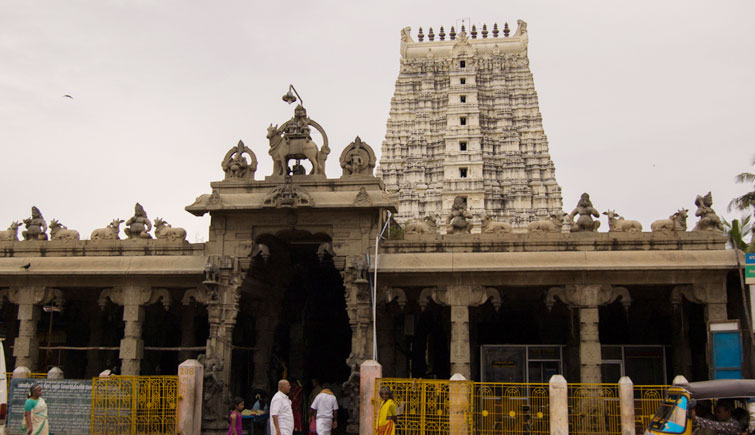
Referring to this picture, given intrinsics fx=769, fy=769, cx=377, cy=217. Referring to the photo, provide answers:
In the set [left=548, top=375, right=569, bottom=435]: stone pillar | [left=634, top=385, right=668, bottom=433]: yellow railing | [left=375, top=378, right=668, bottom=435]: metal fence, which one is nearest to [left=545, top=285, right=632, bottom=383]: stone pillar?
[left=375, top=378, right=668, bottom=435]: metal fence

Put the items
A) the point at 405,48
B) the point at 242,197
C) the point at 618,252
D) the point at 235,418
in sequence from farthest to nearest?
the point at 405,48, the point at 242,197, the point at 618,252, the point at 235,418

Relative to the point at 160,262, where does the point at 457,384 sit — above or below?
below

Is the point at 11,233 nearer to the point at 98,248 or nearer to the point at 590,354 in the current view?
the point at 98,248

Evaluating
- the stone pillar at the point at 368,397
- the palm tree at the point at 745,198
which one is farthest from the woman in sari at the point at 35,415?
the palm tree at the point at 745,198

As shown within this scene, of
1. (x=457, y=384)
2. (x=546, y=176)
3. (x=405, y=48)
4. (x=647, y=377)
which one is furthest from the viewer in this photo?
(x=405, y=48)

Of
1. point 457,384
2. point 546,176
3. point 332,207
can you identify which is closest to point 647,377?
point 457,384

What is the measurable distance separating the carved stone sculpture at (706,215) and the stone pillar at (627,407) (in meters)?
5.68

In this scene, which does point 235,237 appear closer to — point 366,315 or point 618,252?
point 366,315

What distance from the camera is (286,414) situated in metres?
14.1

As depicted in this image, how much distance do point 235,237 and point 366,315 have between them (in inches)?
166

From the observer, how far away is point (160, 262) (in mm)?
21062

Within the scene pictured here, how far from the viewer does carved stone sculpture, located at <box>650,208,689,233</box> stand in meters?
19.8

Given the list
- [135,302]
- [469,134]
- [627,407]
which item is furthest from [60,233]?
[469,134]

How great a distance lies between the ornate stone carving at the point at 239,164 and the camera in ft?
69.7
